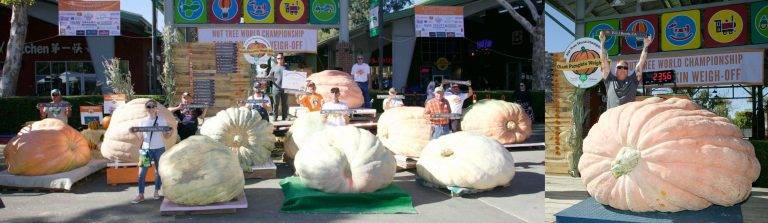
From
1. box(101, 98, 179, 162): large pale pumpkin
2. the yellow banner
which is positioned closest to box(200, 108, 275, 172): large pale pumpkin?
box(101, 98, 179, 162): large pale pumpkin

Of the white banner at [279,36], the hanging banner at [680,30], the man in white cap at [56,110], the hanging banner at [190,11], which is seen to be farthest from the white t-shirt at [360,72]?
the hanging banner at [190,11]

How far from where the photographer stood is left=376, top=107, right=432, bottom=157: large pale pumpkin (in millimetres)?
11305

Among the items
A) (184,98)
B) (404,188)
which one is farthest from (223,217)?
(184,98)

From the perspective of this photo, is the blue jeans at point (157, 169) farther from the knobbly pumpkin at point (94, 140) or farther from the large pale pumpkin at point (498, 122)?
the large pale pumpkin at point (498, 122)

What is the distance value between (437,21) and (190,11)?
299 inches

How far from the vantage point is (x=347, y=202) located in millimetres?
7910

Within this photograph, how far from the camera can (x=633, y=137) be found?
4520 mm

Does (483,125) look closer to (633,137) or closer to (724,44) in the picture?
(724,44)

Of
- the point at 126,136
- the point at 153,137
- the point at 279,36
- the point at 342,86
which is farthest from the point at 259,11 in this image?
the point at 153,137

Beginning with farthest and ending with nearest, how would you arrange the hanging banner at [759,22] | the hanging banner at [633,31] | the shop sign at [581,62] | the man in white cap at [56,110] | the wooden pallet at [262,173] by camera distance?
the man in white cap at [56,110] < the wooden pallet at [262,173] < the hanging banner at [759,22] < the hanging banner at [633,31] < the shop sign at [581,62]

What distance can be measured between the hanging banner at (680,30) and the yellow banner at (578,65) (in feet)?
10.4

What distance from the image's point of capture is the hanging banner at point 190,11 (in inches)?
819

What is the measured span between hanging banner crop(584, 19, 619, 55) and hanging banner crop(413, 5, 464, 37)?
634 inches

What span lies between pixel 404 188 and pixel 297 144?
2219 mm
